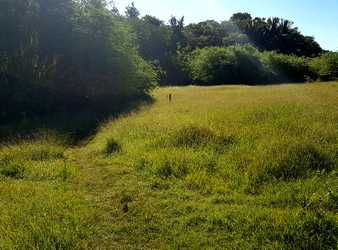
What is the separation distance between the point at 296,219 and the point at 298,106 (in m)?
9.61

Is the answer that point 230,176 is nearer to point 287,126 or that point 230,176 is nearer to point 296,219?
point 296,219

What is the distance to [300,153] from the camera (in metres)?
8.48

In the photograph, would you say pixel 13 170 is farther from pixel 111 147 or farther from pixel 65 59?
pixel 65 59

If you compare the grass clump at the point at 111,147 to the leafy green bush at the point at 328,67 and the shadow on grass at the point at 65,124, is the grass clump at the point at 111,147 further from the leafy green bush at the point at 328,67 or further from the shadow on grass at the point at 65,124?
the leafy green bush at the point at 328,67

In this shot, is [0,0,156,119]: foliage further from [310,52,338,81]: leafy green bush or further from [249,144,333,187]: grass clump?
[310,52,338,81]: leafy green bush

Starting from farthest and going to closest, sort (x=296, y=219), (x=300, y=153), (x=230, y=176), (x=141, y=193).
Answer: (x=300, y=153)
(x=230, y=176)
(x=141, y=193)
(x=296, y=219)

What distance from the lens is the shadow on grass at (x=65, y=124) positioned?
42.5 feet

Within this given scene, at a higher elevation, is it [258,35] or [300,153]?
[258,35]

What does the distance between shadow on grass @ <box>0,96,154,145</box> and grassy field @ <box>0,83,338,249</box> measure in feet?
3.30

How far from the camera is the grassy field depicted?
5641 millimetres

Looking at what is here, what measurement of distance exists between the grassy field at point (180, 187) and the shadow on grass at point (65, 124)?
101 cm

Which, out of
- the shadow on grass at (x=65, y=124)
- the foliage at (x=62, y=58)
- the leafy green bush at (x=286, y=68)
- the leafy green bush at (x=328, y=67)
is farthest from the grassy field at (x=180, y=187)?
the leafy green bush at (x=286, y=68)

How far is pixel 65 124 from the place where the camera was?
15297 mm


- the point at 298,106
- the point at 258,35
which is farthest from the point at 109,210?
the point at 258,35
